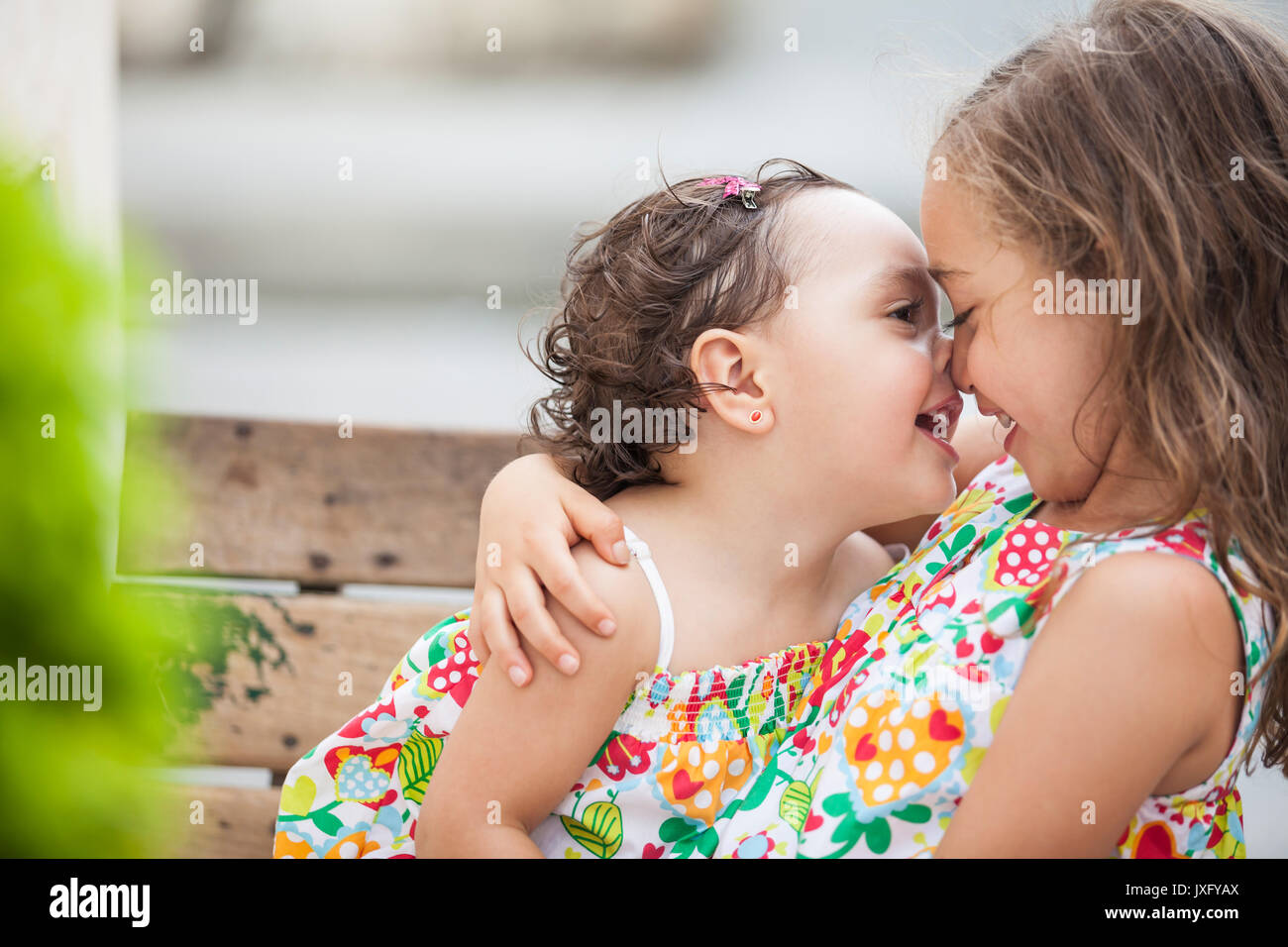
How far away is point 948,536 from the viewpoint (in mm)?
1192

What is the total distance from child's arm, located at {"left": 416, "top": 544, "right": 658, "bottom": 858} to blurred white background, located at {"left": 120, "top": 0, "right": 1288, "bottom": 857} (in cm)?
164

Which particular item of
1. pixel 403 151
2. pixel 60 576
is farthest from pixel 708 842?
pixel 403 151

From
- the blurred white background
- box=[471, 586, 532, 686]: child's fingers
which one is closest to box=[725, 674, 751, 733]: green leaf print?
box=[471, 586, 532, 686]: child's fingers

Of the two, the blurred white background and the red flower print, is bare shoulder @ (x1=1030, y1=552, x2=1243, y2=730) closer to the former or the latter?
the red flower print

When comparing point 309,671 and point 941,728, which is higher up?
point 941,728

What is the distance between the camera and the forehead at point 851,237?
111 cm

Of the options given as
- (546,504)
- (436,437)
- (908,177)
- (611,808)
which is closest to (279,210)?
(436,437)

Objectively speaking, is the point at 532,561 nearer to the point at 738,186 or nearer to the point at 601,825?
the point at 601,825

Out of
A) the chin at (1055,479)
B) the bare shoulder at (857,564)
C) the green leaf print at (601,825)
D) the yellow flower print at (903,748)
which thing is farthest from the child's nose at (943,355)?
the green leaf print at (601,825)

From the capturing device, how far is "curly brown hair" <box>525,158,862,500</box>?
1.15 m

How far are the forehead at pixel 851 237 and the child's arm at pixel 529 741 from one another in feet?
1.29

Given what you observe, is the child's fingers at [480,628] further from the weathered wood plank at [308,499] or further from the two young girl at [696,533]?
the weathered wood plank at [308,499]

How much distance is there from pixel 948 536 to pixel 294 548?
1042 millimetres

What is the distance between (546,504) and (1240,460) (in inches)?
24.8
